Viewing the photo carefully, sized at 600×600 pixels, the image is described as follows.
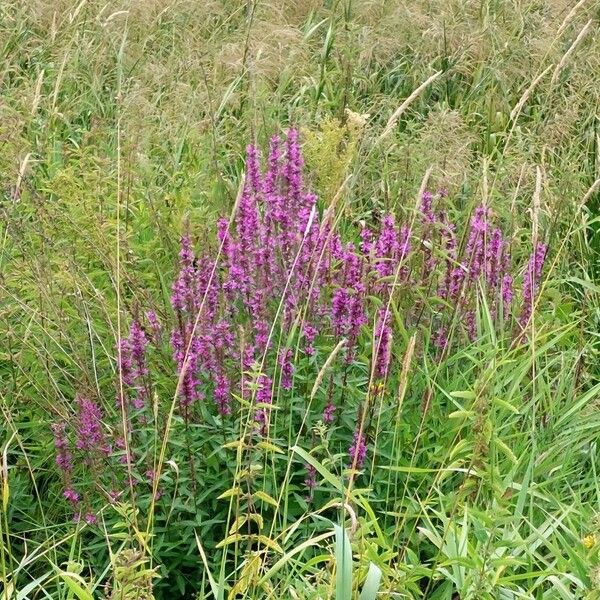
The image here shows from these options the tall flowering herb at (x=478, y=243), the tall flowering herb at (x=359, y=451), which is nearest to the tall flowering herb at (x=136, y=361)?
the tall flowering herb at (x=359, y=451)

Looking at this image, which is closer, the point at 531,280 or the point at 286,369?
the point at 286,369

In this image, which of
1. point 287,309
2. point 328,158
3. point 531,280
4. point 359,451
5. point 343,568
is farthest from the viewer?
point 328,158

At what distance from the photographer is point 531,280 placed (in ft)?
10.2

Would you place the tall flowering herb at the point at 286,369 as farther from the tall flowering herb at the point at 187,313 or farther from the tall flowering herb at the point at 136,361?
the tall flowering herb at the point at 136,361

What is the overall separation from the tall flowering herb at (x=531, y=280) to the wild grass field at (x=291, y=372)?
0.06 ft

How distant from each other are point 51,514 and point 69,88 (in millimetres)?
2712

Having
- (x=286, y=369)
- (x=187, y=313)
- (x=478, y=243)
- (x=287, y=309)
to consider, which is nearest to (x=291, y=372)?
(x=286, y=369)

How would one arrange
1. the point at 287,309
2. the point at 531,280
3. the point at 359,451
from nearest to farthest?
the point at 359,451, the point at 287,309, the point at 531,280

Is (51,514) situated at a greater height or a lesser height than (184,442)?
lesser

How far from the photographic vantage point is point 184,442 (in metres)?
2.72

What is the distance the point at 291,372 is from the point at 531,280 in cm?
81

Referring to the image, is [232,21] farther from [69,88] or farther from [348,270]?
[348,270]

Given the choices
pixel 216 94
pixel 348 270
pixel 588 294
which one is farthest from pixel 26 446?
pixel 216 94

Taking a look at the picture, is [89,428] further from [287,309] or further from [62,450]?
[287,309]
